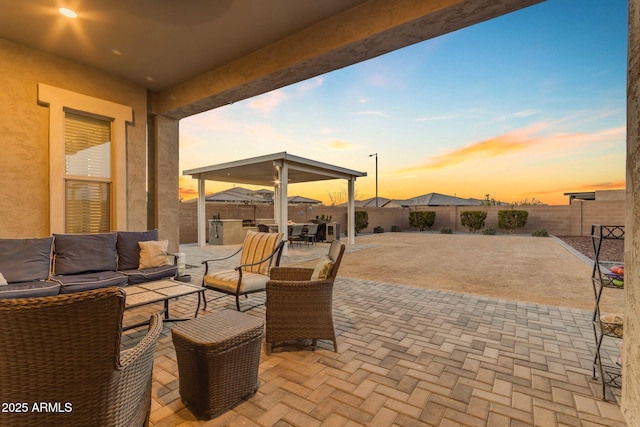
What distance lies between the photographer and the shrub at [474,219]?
16609mm

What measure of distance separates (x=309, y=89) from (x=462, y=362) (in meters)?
8.55

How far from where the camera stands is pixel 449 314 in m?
3.46

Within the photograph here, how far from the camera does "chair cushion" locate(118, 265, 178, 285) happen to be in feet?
12.0

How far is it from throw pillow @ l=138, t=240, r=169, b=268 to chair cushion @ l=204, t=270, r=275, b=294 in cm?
94

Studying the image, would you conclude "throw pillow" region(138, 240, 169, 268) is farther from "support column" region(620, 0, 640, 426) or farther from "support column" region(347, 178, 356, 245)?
"support column" region(347, 178, 356, 245)

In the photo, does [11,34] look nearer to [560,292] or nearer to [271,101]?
[271,101]

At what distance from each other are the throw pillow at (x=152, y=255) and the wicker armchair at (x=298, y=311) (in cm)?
248

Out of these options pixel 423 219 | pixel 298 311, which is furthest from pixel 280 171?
pixel 423 219

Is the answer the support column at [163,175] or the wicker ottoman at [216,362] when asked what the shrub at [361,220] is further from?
the wicker ottoman at [216,362]

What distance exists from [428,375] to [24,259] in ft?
14.3

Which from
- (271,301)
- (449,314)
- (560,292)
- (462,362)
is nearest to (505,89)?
(560,292)

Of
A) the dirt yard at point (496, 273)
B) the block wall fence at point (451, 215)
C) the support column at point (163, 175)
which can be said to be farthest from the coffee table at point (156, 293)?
the block wall fence at point (451, 215)

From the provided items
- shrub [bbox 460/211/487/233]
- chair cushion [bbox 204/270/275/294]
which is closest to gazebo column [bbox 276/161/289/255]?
chair cushion [bbox 204/270/275/294]

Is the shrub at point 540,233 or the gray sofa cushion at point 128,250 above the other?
the gray sofa cushion at point 128,250
